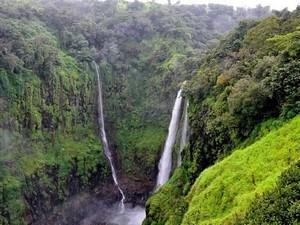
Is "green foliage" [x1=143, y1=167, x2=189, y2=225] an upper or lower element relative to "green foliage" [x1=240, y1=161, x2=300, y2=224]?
lower

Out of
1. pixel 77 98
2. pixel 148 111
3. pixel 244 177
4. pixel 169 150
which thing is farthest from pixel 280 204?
pixel 148 111

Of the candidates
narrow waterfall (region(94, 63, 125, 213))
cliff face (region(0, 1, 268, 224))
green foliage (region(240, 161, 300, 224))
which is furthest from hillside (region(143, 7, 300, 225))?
narrow waterfall (region(94, 63, 125, 213))

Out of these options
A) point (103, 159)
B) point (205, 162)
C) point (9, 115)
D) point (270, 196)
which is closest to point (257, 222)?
point (270, 196)

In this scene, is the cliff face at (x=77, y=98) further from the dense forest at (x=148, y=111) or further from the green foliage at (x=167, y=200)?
the green foliage at (x=167, y=200)

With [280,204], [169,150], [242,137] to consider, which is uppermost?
[280,204]

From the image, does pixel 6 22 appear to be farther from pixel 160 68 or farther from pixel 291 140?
pixel 291 140

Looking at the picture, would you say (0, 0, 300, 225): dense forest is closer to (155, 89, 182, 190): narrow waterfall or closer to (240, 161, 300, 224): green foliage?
(240, 161, 300, 224): green foliage

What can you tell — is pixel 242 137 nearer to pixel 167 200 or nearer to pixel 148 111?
pixel 167 200
